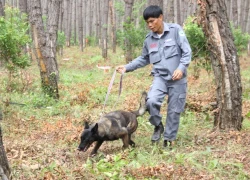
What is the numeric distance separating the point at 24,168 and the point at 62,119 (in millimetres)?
3444

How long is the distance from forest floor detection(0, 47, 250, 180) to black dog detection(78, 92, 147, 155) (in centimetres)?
20

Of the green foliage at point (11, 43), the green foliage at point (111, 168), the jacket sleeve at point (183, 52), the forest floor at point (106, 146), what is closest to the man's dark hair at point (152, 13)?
the jacket sleeve at point (183, 52)

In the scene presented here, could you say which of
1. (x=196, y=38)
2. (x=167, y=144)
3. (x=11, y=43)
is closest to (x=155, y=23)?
(x=167, y=144)

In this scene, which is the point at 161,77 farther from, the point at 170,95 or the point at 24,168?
the point at 24,168

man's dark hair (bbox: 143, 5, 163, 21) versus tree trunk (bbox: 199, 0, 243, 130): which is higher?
man's dark hair (bbox: 143, 5, 163, 21)

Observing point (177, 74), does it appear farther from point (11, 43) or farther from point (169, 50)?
point (11, 43)

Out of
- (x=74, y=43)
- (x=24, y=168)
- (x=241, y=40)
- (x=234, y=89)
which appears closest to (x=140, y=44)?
(x=241, y=40)

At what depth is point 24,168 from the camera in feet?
14.1

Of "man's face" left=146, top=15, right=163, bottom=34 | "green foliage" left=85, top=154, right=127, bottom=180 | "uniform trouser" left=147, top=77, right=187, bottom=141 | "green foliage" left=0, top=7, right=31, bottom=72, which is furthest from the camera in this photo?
"green foliage" left=0, top=7, right=31, bottom=72

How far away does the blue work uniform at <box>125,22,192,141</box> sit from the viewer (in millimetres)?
5395

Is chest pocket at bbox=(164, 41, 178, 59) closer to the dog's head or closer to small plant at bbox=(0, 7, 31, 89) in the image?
the dog's head

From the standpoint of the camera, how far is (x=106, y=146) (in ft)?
20.2

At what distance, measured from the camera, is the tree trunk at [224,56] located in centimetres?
592

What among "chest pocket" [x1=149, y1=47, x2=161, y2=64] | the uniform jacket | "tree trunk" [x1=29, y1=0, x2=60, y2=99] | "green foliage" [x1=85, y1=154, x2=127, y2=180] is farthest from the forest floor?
"chest pocket" [x1=149, y1=47, x2=161, y2=64]
